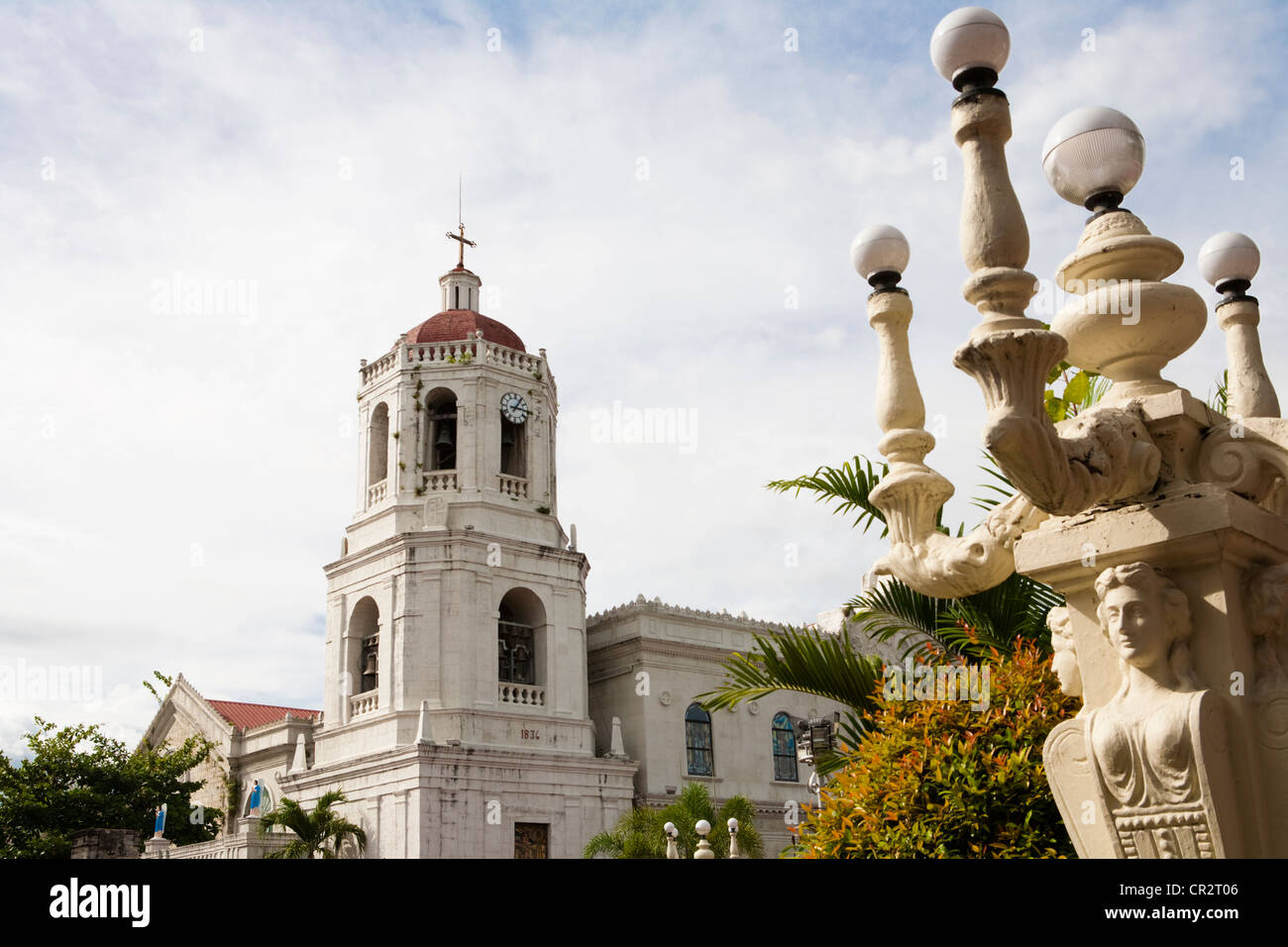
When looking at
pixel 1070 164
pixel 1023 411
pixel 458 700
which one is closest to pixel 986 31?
pixel 1070 164

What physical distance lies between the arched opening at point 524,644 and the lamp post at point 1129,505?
2739 cm

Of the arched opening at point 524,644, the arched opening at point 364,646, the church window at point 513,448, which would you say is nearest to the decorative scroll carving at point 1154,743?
the arched opening at point 524,644

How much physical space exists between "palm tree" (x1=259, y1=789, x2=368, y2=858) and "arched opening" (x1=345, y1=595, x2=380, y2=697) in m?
3.64

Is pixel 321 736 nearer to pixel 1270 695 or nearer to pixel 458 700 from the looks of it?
pixel 458 700

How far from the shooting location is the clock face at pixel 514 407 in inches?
1305

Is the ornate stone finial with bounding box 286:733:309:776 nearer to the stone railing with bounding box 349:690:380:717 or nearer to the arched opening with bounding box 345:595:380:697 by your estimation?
the stone railing with bounding box 349:690:380:717

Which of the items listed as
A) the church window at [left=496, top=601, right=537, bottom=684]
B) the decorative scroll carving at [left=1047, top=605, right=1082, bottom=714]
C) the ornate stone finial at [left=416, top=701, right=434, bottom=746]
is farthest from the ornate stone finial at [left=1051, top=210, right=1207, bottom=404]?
the church window at [left=496, top=601, right=537, bottom=684]

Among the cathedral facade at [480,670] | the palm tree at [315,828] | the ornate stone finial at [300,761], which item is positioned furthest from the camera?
the ornate stone finial at [300,761]

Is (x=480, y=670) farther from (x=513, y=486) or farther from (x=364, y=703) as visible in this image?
(x=513, y=486)

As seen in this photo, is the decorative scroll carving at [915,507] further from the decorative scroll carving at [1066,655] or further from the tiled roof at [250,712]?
the tiled roof at [250,712]

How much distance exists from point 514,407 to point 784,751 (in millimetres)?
12709

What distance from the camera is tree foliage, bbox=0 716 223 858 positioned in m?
30.5

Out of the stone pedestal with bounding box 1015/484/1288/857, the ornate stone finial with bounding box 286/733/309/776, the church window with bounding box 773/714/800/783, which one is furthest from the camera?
the church window with bounding box 773/714/800/783
